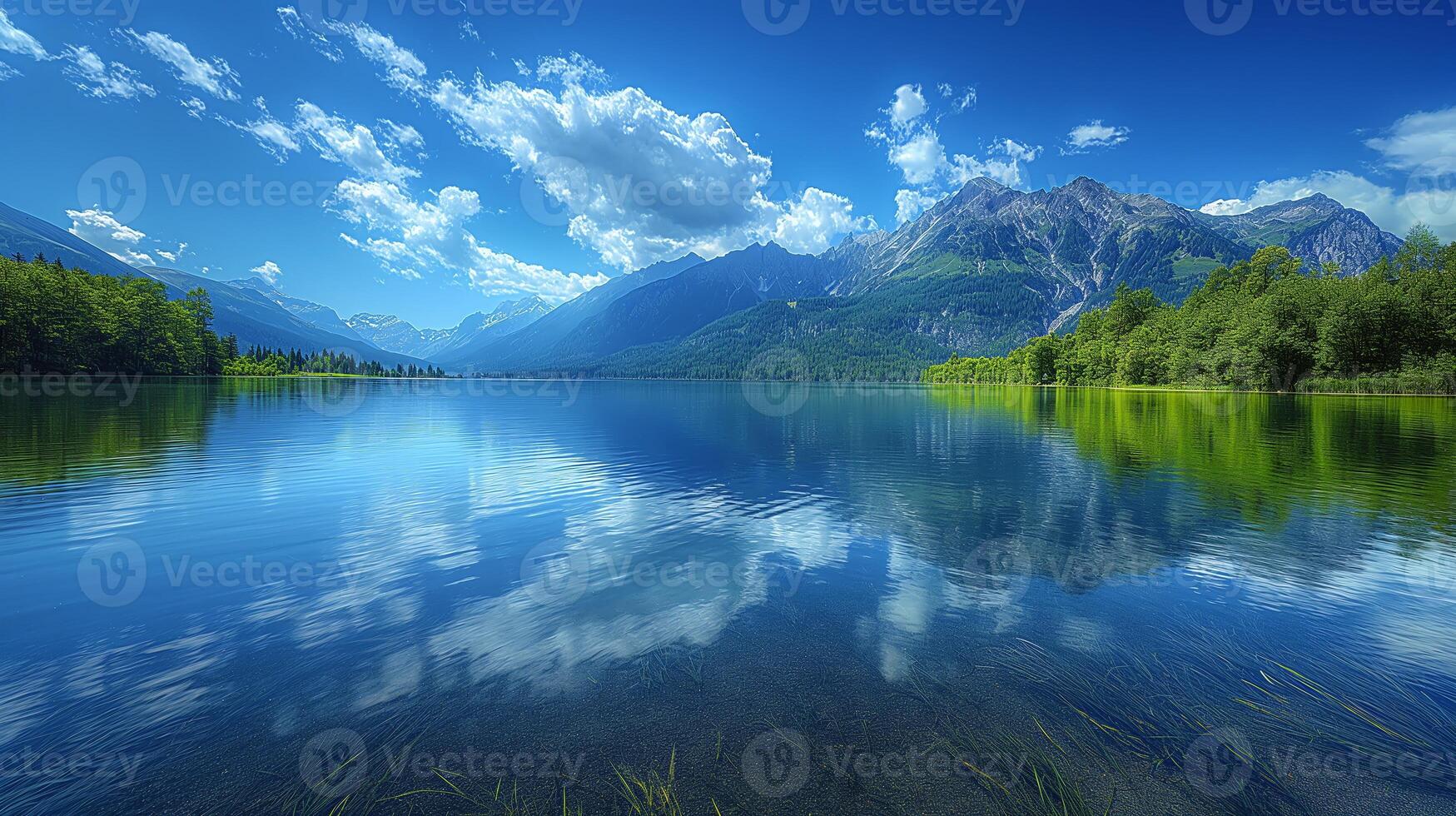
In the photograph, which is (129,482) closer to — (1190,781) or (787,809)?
(787,809)

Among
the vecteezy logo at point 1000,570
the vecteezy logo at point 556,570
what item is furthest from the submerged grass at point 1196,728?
the vecteezy logo at point 556,570

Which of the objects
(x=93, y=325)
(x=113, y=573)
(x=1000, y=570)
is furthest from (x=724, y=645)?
(x=93, y=325)

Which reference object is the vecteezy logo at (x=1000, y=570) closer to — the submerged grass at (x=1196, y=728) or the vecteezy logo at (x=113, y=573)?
the submerged grass at (x=1196, y=728)

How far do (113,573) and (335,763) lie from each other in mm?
12050

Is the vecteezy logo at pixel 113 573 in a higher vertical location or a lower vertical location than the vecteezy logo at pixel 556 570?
higher

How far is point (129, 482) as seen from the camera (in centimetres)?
2211

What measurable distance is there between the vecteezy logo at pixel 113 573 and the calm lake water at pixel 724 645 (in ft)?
0.28

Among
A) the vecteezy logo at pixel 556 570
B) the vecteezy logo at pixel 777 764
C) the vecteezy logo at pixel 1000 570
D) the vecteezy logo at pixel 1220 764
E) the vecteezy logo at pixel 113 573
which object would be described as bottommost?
the vecteezy logo at pixel 1000 570

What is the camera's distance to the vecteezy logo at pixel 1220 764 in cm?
624

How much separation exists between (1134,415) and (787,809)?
75.9 metres

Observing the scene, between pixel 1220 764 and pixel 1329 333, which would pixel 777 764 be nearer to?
pixel 1220 764

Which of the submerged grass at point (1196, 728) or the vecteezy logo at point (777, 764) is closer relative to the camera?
the submerged grass at point (1196, 728)

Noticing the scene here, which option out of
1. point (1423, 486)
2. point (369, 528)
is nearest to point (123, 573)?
point (369, 528)

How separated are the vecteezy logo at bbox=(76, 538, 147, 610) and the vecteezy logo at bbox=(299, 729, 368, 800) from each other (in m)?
8.78
